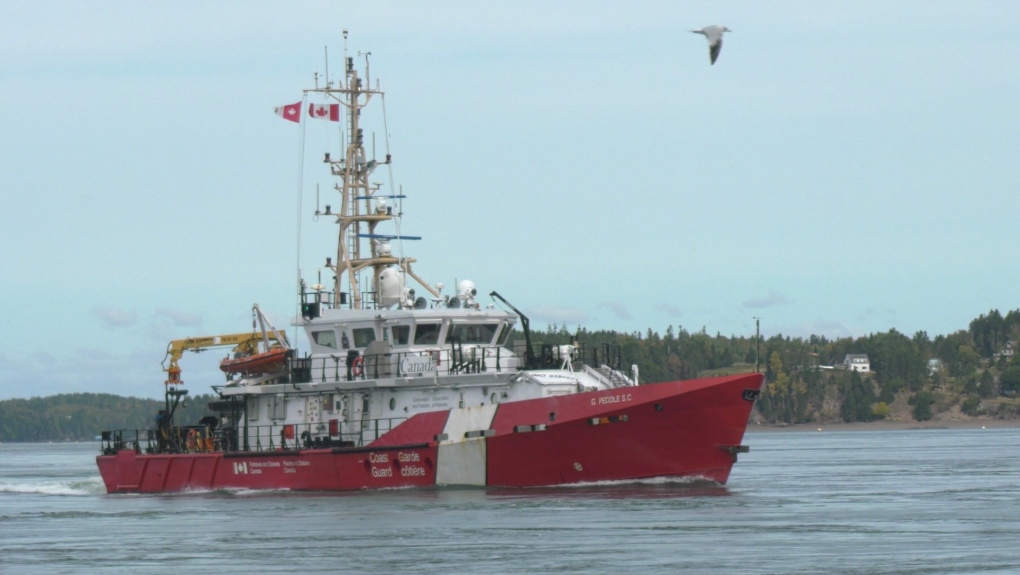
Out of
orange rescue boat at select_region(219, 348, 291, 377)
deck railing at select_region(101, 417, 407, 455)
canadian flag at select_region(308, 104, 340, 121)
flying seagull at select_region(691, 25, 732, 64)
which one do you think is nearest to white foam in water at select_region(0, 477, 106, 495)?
deck railing at select_region(101, 417, 407, 455)

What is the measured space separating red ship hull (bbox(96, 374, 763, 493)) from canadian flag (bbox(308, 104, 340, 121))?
884 cm

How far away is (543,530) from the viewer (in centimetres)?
2820

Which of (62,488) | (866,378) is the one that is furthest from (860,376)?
(62,488)

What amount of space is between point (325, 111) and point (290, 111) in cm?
92

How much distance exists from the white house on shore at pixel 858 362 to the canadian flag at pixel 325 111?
494ft

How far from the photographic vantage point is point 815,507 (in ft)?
110

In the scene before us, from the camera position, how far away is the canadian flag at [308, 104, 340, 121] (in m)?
40.6

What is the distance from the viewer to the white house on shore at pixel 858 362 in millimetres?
185750

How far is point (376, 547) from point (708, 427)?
10.2 m

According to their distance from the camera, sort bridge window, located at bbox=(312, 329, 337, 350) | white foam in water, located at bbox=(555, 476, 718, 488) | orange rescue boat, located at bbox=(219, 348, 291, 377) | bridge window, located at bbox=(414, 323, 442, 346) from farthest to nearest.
Answer: orange rescue boat, located at bbox=(219, 348, 291, 377) → bridge window, located at bbox=(312, 329, 337, 350) → bridge window, located at bbox=(414, 323, 442, 346) → white foam in water, located at bbox=(555, 476, 718, 488)

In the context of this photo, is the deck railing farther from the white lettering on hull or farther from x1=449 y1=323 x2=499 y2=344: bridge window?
the white lettering on hull

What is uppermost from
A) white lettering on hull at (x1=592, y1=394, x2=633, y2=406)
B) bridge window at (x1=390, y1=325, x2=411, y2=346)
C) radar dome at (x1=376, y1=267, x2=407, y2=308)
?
radar dome at (x1=376, y1=267, x2=407, y2=308)

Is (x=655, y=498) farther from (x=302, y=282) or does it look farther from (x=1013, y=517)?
(x=302, y=282)

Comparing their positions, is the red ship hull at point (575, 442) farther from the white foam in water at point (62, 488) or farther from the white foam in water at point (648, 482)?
the white foam in water at point (62, 488)
